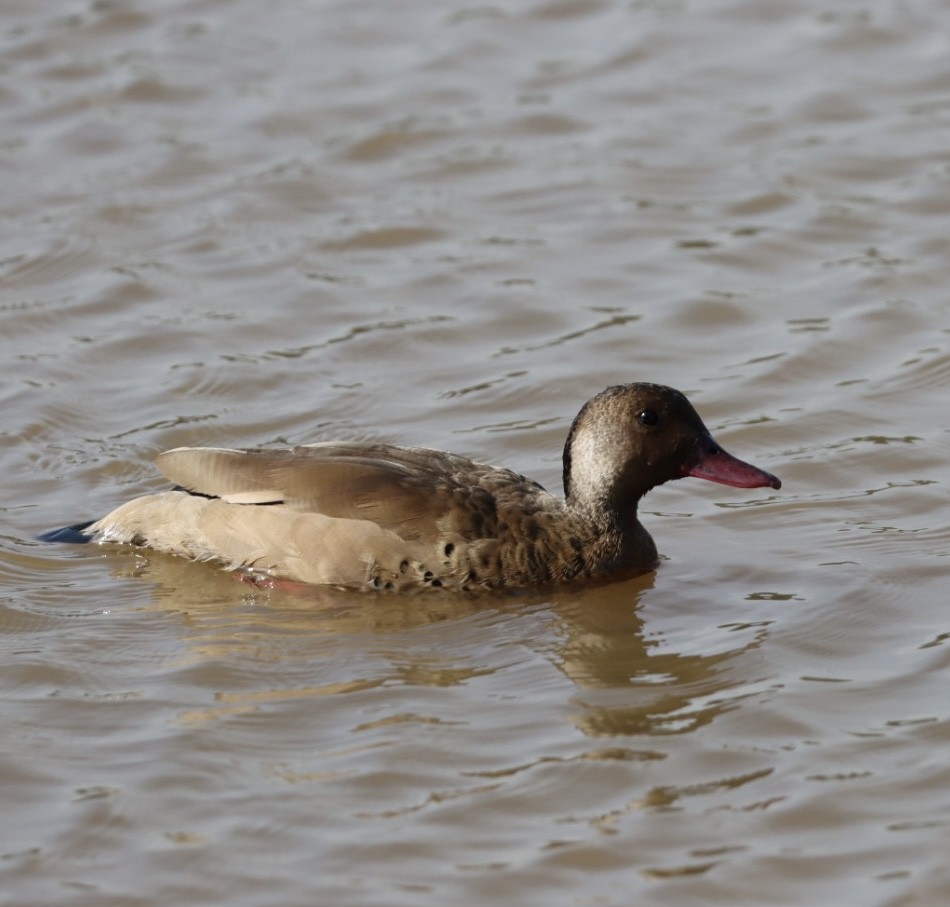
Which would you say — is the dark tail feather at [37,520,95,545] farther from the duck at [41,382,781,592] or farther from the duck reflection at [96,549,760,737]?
the duck reflection at [96,549,760,737]

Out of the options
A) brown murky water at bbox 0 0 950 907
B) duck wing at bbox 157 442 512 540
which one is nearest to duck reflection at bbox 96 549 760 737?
brown murky water at bbox 0 0 950 907

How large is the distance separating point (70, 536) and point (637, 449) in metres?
2.73

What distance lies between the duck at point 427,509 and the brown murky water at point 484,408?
0.18 m

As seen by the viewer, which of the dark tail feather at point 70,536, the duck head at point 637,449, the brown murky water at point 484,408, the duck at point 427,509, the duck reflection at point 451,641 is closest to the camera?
the brown murky water at point 484,408

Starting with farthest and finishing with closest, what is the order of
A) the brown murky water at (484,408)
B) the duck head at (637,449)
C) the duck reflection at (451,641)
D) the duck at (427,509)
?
the duck head at (637,449), the duck at (427,509), the duck reflection at (451,641), the brown murky water at (484,408)

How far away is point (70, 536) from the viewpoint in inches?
364

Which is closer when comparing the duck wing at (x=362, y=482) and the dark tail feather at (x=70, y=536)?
the duck wing at (x=362, y=482)

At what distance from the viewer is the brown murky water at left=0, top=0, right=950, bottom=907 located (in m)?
6.72

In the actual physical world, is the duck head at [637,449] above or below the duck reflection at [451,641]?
above

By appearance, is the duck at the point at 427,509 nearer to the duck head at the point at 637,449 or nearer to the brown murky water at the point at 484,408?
the duck head at the point at 637,449

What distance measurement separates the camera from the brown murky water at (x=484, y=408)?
672 centimetres

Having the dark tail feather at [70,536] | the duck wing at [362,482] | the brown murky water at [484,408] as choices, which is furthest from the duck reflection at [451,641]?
the duck wing at [362,482]

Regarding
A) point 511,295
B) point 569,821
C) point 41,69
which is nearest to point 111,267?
point 511,295

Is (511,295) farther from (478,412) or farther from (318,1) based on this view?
(318,1)
